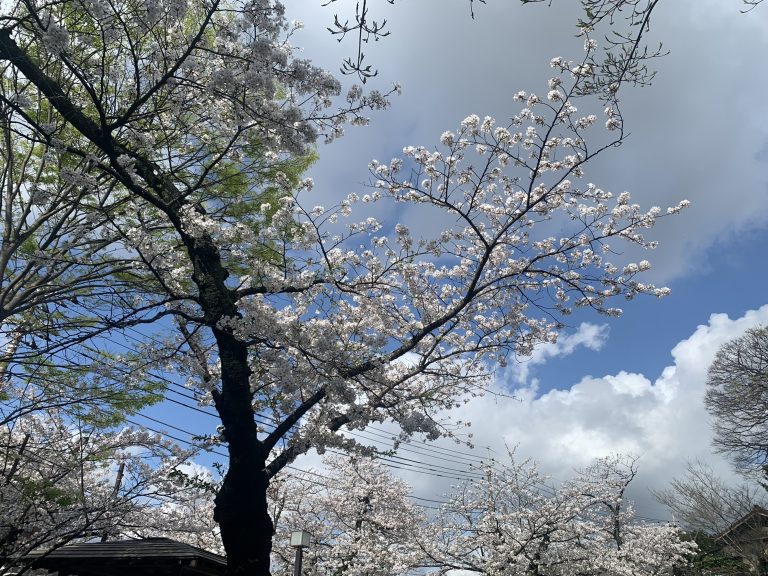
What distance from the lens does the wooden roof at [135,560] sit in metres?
8.41

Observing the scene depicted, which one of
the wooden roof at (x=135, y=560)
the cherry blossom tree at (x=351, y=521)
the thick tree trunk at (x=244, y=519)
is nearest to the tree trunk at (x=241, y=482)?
the thick tree trunk at (x=244, y=519)

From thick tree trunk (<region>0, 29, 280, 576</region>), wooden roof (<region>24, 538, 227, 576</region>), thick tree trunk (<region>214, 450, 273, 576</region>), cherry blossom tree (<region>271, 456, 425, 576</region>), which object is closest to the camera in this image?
thick tree trunk (<region>0, 29, 280, 576</region>)

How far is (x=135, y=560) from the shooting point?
28.5 feet

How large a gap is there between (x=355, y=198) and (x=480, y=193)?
66.0 inches

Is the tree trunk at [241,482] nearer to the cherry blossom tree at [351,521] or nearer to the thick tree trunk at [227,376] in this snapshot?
the thick tree trunk at [227,376]

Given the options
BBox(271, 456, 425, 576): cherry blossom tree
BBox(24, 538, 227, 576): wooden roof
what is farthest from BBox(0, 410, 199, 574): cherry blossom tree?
BBox(271, 456, 425, 576): cherry blossom tree

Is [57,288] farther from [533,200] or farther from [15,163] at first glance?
[533,200]

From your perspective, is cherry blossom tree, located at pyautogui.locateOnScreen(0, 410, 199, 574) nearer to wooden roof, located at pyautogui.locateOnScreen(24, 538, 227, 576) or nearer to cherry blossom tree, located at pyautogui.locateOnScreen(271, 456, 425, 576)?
wooden roof, located at pyautogui.locateOnScreen(24, 538, 227, 576)

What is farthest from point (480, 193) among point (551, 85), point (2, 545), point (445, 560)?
point (445, 560)

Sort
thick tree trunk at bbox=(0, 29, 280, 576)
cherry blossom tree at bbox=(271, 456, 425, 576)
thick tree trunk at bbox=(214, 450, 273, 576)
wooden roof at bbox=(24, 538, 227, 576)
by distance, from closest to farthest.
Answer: thick tree trunk at bbox=(0, 29, 280, 576)
thick tree trunk at bbox=(214, 450, 273, 576)
wooden roof at bbox=(24, 538, 227, 576)
cherry blossom tree at bbox=(271, 456, 425, 576)

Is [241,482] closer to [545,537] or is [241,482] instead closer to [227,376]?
[227,376]

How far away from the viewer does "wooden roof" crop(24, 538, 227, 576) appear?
8.41 meters

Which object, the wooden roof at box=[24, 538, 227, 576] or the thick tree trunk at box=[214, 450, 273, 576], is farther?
the wooden roof at box=[24, 538, 227, 576]

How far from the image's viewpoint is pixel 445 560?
1596cm
